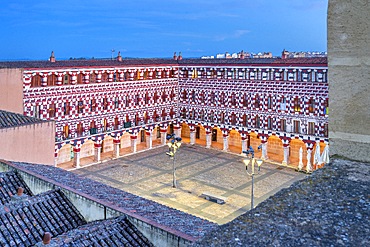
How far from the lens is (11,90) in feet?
85.3

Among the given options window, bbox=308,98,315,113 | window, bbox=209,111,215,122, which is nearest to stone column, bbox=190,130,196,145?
window, bbox=209,111,215,122

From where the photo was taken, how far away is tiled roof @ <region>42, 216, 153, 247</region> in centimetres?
809

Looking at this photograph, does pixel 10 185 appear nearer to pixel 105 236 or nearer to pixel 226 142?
pixel 105 236

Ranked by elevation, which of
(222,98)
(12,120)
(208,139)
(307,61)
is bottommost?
(208,139)

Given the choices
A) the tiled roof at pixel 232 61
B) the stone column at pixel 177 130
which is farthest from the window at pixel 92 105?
the tiled roof at pixel 232 61

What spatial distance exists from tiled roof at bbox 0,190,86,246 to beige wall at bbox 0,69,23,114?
16.4 meters

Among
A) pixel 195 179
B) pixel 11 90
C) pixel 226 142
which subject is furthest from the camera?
pixel 226 142

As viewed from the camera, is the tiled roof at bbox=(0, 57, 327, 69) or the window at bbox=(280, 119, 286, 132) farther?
the window at bbox=(280, 119, 286, 132)

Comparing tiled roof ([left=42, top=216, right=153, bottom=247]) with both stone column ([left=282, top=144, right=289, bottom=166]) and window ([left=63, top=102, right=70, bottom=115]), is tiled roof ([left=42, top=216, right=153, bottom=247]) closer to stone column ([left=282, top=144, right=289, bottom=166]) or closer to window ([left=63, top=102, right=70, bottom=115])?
window ([left=63, top=102, right=70, bottom=115])

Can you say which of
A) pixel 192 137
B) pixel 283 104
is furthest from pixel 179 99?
pixel 283 104

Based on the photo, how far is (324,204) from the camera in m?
3.29

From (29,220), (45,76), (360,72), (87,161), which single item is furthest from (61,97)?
(360,72)

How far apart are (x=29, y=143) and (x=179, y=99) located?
25.8 meters

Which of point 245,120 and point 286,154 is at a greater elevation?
point 245,120
